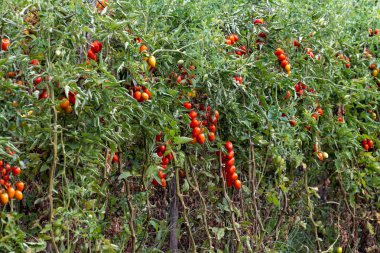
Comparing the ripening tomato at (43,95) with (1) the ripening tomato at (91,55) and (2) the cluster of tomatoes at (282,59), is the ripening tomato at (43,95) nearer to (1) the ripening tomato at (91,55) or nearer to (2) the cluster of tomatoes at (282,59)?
(1) the ripening tomato at (91,55)

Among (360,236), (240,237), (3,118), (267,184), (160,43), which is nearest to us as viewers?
(3,118)

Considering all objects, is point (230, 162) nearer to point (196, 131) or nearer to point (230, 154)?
point (230, 154)

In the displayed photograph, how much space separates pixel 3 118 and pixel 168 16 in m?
1.04

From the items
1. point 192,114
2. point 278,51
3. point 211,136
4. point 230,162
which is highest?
point 278,51

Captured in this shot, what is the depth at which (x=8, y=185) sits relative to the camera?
8.74 feet

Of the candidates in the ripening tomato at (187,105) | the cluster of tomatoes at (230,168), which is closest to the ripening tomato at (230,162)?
the cluster of tomatoes at (230,168)

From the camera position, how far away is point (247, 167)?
154 inches

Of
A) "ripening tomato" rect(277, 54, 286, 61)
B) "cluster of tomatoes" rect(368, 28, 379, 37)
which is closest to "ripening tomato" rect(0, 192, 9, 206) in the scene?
"ripening tomato" rect(277, 54, 286, 61)

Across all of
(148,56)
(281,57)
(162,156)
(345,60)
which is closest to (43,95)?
(148,56)

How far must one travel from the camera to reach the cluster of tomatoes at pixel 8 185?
2621 millimetres

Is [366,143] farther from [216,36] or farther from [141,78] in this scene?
[141,78]

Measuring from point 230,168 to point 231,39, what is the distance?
61 cm

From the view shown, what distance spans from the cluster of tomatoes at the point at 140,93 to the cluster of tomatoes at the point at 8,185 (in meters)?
0.60

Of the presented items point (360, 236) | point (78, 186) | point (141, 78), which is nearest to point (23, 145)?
point (78, 186)
